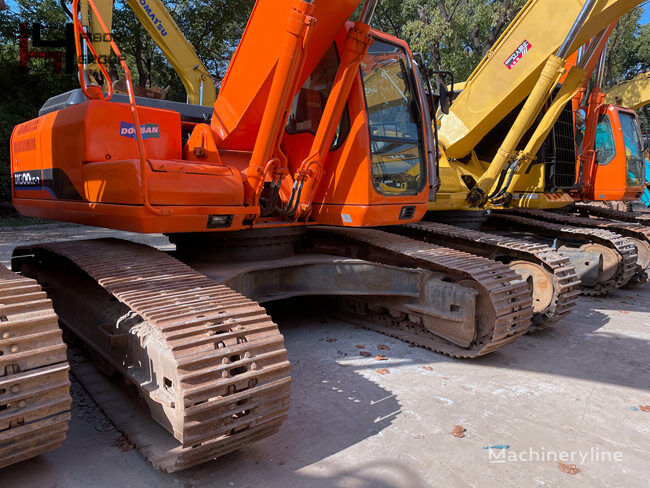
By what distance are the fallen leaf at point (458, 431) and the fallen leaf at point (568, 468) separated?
51cm

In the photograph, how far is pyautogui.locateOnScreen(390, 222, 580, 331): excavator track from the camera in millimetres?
4777

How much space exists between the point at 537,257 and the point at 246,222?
9.91 ft

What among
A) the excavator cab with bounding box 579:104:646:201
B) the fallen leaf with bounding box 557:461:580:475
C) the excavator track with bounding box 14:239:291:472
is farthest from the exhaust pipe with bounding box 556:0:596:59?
the excavator track with bounding box 14:239:291:472

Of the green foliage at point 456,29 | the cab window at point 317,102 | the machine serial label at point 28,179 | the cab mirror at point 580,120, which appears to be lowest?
the machine serial label at point 28,179

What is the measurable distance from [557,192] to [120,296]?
7053 mm

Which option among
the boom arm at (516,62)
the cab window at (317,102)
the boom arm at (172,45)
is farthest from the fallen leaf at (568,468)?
the boom arm at (172,45)

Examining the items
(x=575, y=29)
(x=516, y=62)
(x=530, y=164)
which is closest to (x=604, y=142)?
(x=530, y=164)

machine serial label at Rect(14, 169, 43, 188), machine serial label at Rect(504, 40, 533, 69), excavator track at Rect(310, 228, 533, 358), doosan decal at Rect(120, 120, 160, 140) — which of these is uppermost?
machine serial label at Rect(504, 40, 533, 69)

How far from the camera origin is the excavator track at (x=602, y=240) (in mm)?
6371

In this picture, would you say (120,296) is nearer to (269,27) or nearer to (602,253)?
(269,27)

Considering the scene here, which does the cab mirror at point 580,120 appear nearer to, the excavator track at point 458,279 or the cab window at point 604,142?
the cab window at point 604,142

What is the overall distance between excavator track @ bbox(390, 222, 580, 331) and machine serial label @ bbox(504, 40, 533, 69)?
2470 mm

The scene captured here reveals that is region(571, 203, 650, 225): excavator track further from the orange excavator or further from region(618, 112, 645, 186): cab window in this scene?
the orange excavator

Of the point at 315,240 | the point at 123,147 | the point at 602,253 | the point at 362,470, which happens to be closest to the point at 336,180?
the point at 315,240
